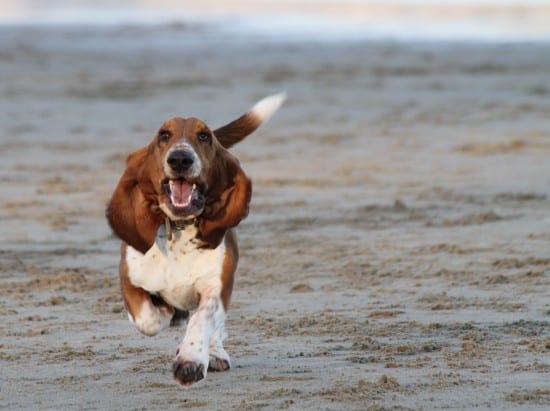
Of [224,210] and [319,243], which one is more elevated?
[224,210]

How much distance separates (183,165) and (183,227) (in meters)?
0.40

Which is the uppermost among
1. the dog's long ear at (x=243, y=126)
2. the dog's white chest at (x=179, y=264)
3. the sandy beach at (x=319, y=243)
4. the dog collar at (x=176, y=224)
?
the dog's long ear at (x=243, y=126)

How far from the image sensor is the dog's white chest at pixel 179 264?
6.41 m

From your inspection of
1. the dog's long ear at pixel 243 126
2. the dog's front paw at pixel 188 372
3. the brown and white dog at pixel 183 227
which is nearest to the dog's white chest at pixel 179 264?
the brown and white dog at pixel 183 227

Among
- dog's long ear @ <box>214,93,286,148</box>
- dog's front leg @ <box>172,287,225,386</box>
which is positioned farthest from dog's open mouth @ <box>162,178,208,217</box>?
dog's long ear @ <box>214,93,286,148</box>

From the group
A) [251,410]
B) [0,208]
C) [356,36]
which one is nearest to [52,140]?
[0,208]

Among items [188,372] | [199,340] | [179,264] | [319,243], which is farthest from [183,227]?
[319,243]

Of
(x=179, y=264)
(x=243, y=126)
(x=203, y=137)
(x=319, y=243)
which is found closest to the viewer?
(x=203, y=137)

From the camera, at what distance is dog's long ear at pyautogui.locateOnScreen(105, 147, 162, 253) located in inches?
Answer: 251

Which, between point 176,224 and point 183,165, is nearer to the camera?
point 183,165

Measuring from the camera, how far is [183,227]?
637cm

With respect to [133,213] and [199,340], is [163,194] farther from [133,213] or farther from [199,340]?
[199,340]

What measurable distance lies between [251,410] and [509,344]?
1576mm

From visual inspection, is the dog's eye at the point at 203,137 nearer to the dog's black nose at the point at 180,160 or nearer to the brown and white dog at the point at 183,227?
the brown and white dog at the point at 183,227
